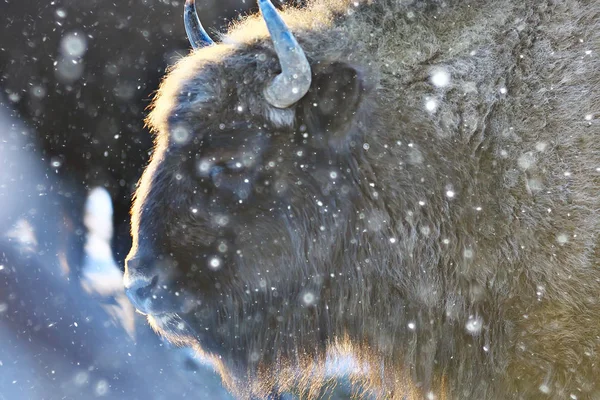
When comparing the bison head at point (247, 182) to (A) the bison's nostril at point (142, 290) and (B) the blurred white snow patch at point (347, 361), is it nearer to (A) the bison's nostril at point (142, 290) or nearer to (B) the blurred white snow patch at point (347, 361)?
(A) the bison's nostril at point (142, 290)

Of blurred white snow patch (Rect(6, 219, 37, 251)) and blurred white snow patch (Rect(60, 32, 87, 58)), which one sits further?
blurred white snow patch (Rect(6, 219, 37, 251))

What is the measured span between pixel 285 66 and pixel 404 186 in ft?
2.34

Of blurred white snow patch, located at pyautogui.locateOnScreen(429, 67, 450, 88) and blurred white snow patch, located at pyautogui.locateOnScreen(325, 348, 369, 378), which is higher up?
blurred white snow patch, located at pyautogui.locateOnScreen(429, 67, 450, 88)

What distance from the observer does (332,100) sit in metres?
2.50

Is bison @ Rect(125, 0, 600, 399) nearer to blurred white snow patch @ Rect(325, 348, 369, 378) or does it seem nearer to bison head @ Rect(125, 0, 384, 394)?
bison head @ Rect(125, 0, 384, 394)

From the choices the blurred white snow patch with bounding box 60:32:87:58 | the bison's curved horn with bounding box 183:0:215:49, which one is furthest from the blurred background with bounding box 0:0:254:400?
the bison's curved horn with bounding box 183:0:215:49

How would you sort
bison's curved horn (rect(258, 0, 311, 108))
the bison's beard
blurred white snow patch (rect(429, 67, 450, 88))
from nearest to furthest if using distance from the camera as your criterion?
bison's curved horn (rect(258, 0, 311, 108)) < blurred white snow patch (rect(429, 67, 450, 88)) < the bison's beard

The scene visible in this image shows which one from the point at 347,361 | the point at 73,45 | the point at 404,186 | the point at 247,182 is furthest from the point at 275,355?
the point at 73,45

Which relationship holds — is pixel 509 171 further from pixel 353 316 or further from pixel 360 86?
pixel 353 316

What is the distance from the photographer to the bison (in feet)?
7.86

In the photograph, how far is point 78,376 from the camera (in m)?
5.29

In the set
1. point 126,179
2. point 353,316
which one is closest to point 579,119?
point 353,316

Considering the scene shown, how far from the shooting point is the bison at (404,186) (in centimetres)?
239

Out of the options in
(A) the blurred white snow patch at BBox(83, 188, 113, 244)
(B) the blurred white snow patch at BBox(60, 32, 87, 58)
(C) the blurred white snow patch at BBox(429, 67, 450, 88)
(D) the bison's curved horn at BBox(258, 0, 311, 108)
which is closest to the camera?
(D) the bison's curved horn at BBox(258, 0, 311, 108)
